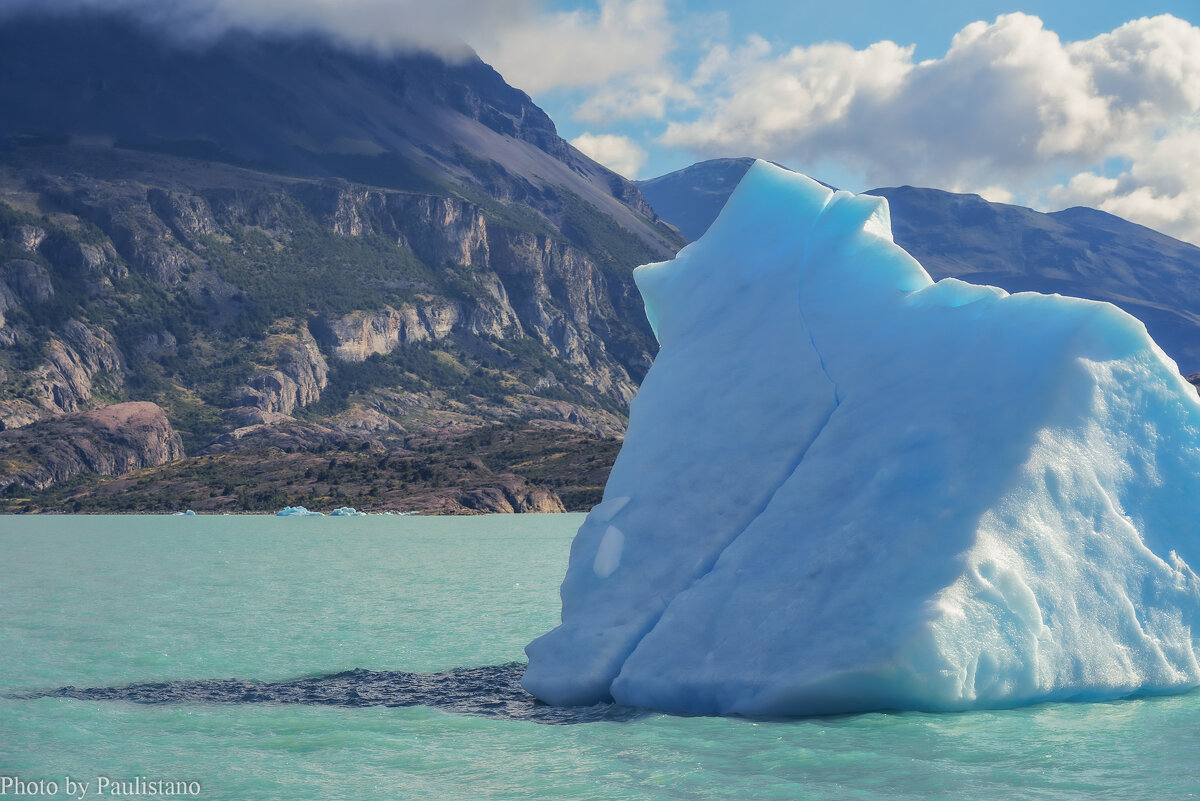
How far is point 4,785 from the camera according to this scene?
12227mm

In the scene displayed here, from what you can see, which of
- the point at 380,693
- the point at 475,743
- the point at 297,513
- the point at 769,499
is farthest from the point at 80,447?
the point at 769,499

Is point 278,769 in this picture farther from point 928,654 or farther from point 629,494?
point 928,654

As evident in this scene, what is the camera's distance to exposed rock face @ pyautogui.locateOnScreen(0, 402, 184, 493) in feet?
586

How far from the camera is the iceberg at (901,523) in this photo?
1348 cm

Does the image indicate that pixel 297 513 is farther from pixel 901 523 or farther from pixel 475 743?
pixel 901 523

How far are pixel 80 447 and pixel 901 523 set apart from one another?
195712 mm

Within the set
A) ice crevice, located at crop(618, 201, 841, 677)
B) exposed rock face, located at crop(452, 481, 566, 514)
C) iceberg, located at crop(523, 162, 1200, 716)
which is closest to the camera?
iceberg, located at crop(523, 162, 1200, 716)

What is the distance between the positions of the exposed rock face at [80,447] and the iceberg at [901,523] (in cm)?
18428

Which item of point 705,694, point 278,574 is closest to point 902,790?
point 705,694

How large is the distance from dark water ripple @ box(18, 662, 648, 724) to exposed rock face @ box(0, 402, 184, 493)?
584 feet

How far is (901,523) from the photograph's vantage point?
554 inches

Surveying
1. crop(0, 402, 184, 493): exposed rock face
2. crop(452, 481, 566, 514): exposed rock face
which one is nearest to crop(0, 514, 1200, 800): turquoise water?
crop(452, 481, 566, 514): exposed rock face

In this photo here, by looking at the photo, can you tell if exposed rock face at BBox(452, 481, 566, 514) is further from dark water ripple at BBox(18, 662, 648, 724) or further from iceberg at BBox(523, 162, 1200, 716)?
iceberg at BBox(523, 162, 1200, 716)

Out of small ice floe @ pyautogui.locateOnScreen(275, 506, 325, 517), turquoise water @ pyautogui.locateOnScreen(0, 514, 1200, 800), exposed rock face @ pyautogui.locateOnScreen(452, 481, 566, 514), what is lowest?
turquoise water @ pyautogui.locateOnScreen(0, 514, 1200, 800)
